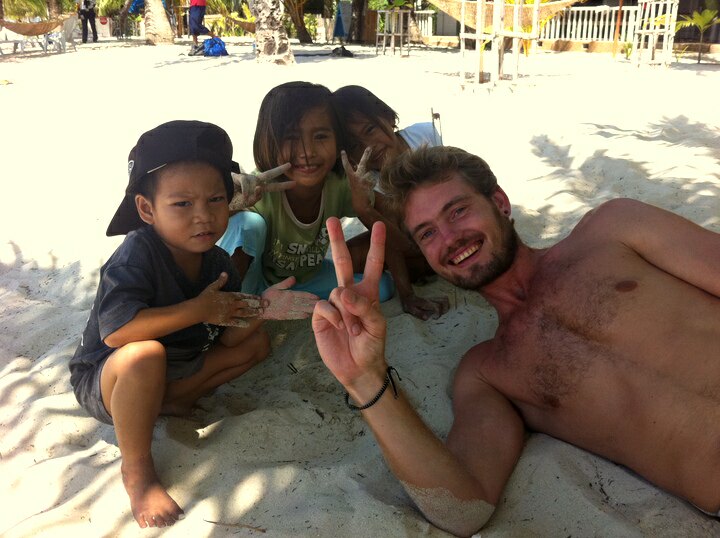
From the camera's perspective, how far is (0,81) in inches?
427

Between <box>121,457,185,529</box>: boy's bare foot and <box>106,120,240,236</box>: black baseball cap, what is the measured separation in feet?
3.03

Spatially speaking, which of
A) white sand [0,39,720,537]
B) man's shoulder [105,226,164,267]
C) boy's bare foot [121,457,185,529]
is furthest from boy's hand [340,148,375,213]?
boy's bare foot [121,457,185,529]

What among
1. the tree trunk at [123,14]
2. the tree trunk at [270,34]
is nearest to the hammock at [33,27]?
the tree trunk at [123,14]

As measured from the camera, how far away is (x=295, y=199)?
3256mm

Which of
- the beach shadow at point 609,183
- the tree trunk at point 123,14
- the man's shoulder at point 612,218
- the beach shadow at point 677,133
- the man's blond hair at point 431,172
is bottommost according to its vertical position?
the beach shadow at point 609,183

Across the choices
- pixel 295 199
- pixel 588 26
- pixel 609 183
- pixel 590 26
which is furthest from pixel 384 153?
A: pixel 588 26

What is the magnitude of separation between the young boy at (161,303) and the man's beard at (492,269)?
58 cm

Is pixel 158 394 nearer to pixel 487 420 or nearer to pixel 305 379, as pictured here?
pixel 305 379

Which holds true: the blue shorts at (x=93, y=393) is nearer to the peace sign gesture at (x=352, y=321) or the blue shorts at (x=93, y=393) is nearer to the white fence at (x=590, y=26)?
the peace sign gesture at (x=352, y=321)

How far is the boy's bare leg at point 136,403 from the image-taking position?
209cm

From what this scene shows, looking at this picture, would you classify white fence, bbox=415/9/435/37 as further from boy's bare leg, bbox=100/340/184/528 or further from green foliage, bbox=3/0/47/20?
boy's bare leg, bbox=100/340/184/528

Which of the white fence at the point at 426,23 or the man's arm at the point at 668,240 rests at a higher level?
the white fence at the point at 426,23

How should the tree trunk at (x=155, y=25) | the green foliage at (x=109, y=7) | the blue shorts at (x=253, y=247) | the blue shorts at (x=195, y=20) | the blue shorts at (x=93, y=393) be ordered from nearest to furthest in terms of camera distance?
the blue shorts at (x=93, y=393), the blue shorts at (x=253, y=247), the blue shorts at (x=195, y=20), the tree trunk at (x=155, y=25), the green foliage at (x=109, y=7)

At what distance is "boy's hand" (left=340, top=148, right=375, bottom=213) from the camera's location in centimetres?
305
